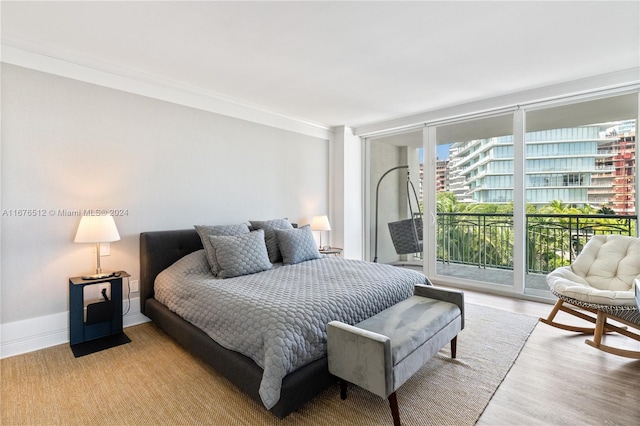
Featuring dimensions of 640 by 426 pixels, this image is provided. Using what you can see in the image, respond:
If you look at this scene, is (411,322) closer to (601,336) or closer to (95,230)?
(601,336)

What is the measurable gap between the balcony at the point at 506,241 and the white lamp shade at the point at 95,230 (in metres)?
4.04

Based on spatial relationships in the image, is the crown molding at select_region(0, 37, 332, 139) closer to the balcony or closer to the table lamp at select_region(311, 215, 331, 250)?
the table lamp at select_region(311, 215, 331, 250)

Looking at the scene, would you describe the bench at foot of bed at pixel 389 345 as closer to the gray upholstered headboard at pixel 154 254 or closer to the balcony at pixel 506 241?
the gray upholstered headboard at pixel 154 254

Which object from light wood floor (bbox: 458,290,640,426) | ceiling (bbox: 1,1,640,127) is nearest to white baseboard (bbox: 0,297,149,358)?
ceiling (bbox: 1,1,640,127)

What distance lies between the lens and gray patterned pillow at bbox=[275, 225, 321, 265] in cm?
335

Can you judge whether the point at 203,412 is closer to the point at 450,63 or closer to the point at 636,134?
the point at 450,63

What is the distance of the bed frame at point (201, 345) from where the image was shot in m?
1.66

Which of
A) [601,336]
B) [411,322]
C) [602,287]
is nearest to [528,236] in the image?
[602,287]

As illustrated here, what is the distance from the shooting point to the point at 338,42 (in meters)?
2.53

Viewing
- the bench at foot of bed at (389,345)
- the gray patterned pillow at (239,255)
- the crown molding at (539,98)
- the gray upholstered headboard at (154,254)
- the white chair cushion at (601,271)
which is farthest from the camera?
the crown molding at (539,98)

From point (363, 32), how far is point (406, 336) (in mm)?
2174

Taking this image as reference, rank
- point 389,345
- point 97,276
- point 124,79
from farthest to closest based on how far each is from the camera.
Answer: point 124,79
point 97,276
point 389,345

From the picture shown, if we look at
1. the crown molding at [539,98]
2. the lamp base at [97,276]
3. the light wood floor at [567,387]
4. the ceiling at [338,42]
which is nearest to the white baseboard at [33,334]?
the lamp base at [97,276]

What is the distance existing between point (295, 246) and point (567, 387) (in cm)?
243
